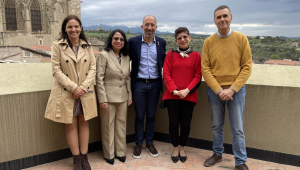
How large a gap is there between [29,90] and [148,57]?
1554mm

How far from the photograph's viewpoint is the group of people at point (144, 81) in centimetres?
254

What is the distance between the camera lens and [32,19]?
42.1m

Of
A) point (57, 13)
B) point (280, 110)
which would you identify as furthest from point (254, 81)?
point (57, 13)

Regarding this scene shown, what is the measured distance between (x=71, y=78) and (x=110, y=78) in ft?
1.73

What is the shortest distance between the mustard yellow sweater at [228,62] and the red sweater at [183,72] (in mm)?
146

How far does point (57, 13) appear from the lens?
42.6 m

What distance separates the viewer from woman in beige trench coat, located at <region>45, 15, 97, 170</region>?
2.49 meters

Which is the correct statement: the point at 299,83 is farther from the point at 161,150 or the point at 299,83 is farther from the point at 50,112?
the point at 50,112

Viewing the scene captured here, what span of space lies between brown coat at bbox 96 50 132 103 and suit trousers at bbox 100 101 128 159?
13 cm

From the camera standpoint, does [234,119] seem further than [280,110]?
No

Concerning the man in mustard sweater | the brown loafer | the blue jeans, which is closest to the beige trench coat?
the man in mustard sweater

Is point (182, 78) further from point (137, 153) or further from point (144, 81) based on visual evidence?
point (137, 153)

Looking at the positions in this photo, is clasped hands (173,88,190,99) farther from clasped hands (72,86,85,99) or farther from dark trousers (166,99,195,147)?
clasped hands (72,86,85,99)

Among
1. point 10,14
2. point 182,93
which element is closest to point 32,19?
point 10,14
